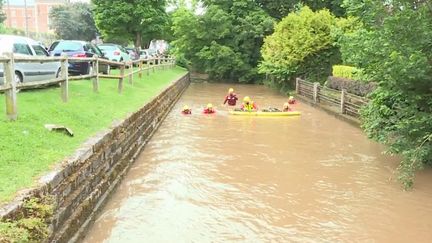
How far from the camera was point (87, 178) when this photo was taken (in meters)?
6.51

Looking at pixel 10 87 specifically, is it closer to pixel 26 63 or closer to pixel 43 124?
pixel 43 124

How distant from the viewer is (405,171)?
27.9 feet

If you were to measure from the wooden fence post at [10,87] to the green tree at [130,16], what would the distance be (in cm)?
2713

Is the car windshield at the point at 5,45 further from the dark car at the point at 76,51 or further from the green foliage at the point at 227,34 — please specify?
the green foliage at the point at 227,34

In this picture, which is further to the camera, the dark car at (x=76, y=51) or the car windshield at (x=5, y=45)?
the dark car at (x=76, y=51)

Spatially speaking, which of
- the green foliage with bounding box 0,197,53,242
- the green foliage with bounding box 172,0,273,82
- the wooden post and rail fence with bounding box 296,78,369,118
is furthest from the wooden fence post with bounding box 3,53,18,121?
the green foliage with bounding box 172,0,273,82

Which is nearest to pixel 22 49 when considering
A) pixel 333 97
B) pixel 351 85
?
pixel 351 85

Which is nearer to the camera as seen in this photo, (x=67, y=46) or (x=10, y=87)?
(x=10, y=87)

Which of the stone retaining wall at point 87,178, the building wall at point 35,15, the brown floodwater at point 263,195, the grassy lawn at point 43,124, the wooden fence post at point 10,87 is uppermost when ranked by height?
the building wall at point 35,15

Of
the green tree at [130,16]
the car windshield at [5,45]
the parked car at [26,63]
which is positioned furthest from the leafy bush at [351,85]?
the green tree at [130,16]

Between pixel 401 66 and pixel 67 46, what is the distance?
12.6m

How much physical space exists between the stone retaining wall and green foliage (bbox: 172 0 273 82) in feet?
84.3

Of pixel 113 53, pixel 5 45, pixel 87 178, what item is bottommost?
pixel 87 178

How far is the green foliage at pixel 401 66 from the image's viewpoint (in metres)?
8.30
